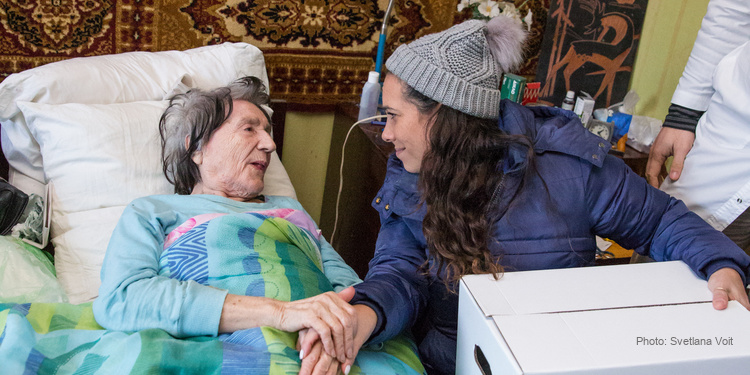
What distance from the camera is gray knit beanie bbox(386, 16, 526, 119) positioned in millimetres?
1218

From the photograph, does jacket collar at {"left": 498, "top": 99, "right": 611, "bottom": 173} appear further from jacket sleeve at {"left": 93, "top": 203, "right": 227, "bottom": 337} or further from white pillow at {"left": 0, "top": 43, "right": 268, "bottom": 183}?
white pillow at {"left": 0, "top": 43, "right": 268, "bottom": 183}

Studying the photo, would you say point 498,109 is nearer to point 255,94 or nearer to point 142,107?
point 255,94

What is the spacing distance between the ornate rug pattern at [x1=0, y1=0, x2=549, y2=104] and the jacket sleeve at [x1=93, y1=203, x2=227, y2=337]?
97cm

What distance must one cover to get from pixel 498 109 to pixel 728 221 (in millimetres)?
757

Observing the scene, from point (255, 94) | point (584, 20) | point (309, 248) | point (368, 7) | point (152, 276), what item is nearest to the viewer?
point (152, 276)

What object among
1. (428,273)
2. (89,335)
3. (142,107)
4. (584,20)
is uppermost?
(584,20)

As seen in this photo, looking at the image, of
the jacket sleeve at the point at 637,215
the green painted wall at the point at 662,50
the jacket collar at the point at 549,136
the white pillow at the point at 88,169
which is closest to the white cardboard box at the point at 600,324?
the jacket sleeve at the point at 637,215

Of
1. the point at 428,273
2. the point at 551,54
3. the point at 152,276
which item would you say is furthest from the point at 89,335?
the point at 551,54

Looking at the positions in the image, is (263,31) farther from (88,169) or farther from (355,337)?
(355,337)

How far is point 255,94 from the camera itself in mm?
1749

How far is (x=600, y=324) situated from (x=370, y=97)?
1341 millimetres

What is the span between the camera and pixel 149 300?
1154mm

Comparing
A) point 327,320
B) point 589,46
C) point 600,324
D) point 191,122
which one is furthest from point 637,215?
point 589,46

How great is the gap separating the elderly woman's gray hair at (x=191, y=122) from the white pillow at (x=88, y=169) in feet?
0.24
